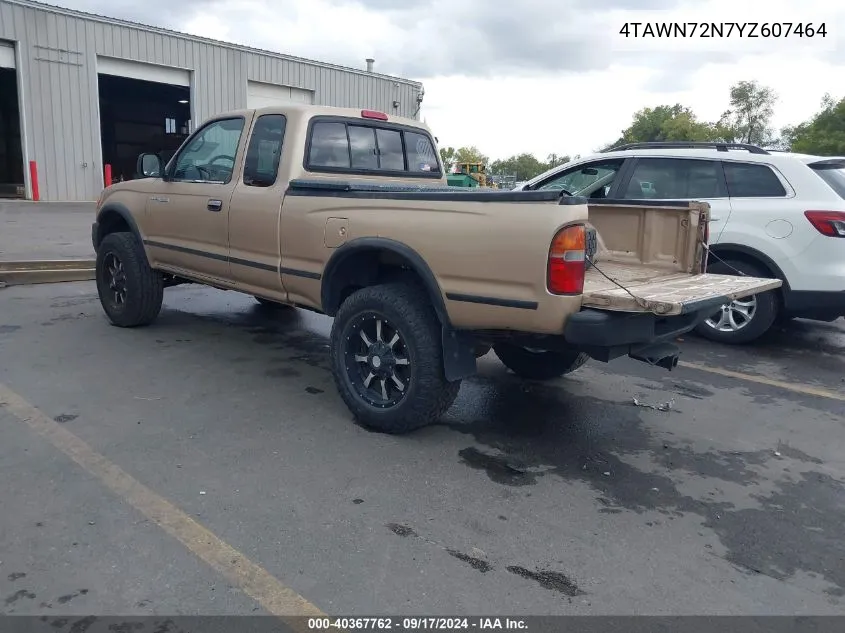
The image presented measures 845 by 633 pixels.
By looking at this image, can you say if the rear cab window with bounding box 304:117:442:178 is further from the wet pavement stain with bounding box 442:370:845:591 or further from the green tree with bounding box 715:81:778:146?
the green tree with bounding box 715:81:778:146

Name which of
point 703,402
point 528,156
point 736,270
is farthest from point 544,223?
point 528,156

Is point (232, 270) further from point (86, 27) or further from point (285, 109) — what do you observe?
point (86, 27)

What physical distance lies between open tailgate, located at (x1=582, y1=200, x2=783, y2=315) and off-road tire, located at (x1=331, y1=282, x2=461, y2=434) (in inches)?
37.0

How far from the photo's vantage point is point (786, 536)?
325cm

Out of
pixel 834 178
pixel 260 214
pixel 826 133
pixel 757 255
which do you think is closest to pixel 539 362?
pixel 260 214

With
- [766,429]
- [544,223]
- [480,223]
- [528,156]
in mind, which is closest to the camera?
[544,223]

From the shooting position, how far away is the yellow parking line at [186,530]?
2641mm

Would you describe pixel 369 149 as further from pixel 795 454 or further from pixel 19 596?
pixel 19 596

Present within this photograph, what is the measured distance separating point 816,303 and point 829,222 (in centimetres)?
70

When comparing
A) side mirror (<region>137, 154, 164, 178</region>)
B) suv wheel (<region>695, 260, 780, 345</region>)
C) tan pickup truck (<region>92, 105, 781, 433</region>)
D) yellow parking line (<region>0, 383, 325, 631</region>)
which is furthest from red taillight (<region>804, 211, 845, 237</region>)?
side mirror (<region>137, 154, 164, 178</region>)

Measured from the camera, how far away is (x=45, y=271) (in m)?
8.91

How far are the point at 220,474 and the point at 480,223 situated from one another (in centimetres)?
186

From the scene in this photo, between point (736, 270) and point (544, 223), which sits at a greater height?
point (544, 223)

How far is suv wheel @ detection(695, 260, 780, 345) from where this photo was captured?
6586 mm
